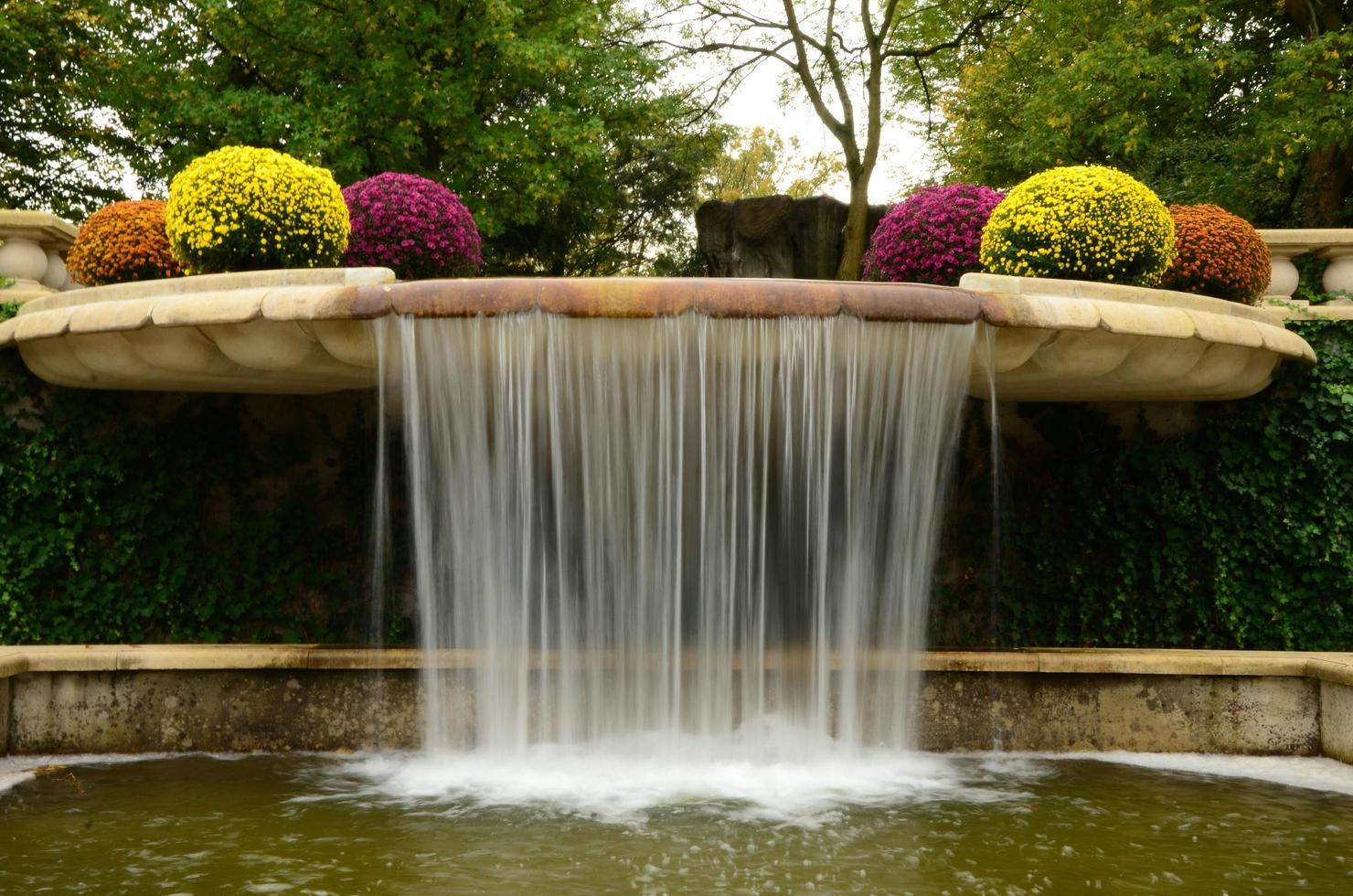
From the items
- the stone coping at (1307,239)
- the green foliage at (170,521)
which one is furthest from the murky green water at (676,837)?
the stone coping at (1307,239)

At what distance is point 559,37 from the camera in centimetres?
2012

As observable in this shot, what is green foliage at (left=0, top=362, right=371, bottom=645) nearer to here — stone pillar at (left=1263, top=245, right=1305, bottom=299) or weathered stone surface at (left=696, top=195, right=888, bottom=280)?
stone pillar at (left=1263, top=245, right=1305, bottom=299)

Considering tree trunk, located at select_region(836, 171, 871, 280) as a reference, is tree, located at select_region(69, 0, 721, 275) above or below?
above

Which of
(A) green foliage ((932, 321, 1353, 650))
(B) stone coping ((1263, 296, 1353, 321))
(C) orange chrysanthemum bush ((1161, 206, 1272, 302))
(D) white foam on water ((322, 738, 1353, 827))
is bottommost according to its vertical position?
(D) white foam on water ((322, 738, 1353, 827))

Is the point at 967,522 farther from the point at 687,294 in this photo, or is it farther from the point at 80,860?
the point at 80,860

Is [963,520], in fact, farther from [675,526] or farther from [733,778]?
[733,778]

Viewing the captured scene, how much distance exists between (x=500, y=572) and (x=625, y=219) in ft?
60.7

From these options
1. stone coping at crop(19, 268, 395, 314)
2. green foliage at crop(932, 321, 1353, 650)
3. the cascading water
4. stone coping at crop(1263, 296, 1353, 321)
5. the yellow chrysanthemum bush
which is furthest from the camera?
stone coping at crop(1263, 296, 1353, 321)

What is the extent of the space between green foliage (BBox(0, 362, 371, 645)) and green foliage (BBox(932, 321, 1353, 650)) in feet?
14.9

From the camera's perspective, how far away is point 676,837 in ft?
17.3

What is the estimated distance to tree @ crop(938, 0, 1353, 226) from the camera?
1591 centimetres

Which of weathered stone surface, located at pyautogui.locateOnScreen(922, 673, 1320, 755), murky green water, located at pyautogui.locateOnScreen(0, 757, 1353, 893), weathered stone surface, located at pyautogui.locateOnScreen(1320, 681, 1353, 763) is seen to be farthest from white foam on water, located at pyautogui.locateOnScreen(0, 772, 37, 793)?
weathered stone surface, located at pyautogui.locateOnScreen(1320, 681, 1353, 763)

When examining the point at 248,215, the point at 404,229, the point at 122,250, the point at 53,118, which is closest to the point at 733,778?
the point at 248,215

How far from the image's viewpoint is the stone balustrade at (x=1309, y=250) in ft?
30.0
